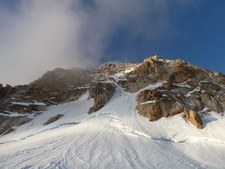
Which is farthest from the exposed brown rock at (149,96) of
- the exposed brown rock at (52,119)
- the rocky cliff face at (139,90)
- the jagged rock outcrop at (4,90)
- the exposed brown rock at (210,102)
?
the jagged rock outcrop at (4,90)

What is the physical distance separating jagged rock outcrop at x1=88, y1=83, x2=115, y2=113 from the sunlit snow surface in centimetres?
294

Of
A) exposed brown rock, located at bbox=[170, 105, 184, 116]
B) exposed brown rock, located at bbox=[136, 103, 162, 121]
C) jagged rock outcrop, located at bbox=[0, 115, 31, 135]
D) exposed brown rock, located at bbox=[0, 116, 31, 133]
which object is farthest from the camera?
exposed brown rock, located at bbox=[0, 116, 31, 133]

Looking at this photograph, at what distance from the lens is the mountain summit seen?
1479 inches

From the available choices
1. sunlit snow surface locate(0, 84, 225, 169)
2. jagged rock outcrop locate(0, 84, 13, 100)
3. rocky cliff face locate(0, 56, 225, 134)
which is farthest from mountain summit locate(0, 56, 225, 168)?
jagged rock outcrop locate(0, 84, 13, 100)

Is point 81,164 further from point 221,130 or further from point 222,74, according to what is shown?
point 222,74

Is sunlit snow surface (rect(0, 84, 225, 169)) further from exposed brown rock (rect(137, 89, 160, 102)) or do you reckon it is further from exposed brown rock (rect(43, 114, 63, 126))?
exposed brown rock (rect(43, 114, 63, 126))

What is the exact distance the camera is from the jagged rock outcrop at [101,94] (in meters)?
57.4

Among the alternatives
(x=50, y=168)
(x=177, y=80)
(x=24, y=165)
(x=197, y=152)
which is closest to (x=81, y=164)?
(x=50, y=168)

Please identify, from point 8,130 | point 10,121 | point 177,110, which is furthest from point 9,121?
point 177,110

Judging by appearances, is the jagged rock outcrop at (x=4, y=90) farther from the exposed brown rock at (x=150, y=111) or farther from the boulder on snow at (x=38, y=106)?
the exposed brown rock at (x=150, y=111)

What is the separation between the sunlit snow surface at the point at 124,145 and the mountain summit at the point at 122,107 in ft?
0.50

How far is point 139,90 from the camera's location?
63656 millimetres

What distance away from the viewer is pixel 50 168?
21.2 m

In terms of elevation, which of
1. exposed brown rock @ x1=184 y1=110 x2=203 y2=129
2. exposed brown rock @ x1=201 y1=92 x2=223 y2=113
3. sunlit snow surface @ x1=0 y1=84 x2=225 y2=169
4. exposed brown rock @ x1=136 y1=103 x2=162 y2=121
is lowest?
sunlit snow surface @ x1=0 y1=84 x2=225 y2=169
